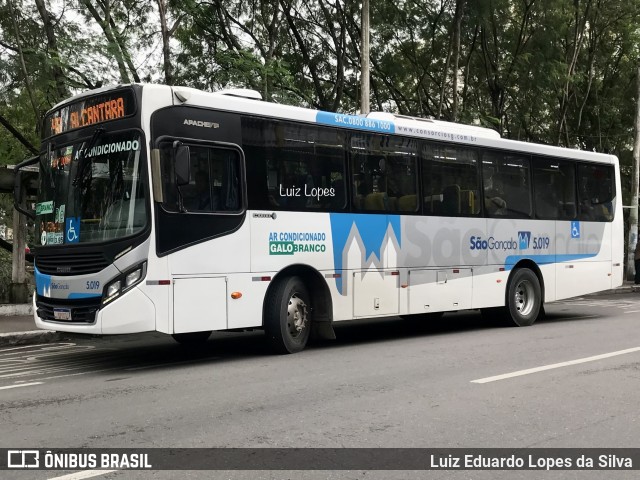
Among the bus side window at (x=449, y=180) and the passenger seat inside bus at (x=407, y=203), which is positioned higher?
the bus side window at (x=449, y=180)

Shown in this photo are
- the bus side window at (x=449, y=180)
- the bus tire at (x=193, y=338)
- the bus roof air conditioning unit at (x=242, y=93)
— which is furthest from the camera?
the bus side window at (x=449, y=180)

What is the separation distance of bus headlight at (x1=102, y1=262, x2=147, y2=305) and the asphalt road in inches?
37.2

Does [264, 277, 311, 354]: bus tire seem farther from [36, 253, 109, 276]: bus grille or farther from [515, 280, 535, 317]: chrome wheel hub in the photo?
[515, 280, 535, 317]: chrome wheel hub

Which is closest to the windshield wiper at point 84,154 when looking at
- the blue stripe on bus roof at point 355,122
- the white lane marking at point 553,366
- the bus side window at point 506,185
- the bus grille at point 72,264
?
the bus grille at point 72,264

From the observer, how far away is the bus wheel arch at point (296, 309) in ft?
32.8

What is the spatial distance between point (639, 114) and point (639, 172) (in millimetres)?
2246

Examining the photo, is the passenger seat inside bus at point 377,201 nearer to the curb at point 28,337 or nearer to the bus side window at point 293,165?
the bus side window at point 293,165

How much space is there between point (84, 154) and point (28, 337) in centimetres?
469

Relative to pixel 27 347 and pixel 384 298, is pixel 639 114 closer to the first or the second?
pixel 384 298

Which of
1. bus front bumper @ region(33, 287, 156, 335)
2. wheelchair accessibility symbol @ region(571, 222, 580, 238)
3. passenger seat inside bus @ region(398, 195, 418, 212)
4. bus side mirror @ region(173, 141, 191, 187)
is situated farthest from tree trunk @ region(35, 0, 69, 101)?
wheelchair accessibility symbol @ region(571, 222, 580, 238)

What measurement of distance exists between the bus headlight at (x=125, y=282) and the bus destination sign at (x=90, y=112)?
184cm

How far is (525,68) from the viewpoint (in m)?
26.1

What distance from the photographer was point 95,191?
9047 millimetres

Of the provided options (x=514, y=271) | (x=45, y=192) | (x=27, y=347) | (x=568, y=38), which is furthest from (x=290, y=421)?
(x=568, y=38)
